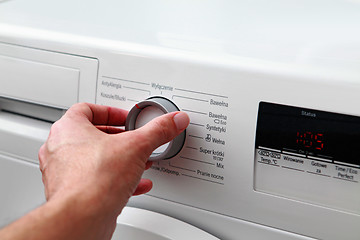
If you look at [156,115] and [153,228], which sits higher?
[156,115]

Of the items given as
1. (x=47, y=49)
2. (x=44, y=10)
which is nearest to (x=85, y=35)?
(x=47, y=49)

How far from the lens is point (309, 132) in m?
0.45

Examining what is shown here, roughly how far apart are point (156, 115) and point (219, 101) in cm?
8

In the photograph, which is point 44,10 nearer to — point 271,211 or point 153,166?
point 153,166

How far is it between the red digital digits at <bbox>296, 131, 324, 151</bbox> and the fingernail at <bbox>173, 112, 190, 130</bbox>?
127 millimetres

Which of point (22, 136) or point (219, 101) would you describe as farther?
point (22, 136)

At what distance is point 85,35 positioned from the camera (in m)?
0.56

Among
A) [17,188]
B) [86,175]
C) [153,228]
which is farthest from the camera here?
[17,188]

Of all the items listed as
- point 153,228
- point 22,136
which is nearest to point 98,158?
point 153,228

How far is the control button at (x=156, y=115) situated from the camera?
0.49 metres

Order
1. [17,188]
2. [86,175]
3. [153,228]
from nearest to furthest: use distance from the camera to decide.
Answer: [86,175] → [153,228] → [17,188]

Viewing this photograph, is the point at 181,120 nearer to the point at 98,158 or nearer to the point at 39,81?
the point at 98,158

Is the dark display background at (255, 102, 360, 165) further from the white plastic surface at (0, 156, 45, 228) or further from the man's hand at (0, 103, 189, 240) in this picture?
the white plastic surface at (0, 156, 45, 228)

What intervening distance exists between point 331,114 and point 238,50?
0.14 meters
